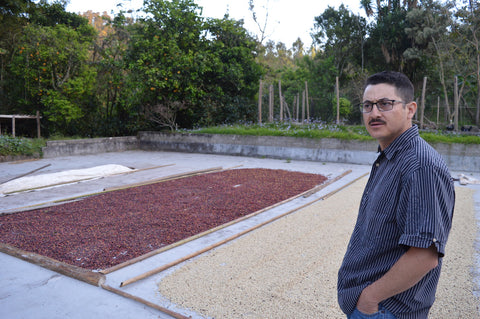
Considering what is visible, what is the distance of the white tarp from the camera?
5.96 metres

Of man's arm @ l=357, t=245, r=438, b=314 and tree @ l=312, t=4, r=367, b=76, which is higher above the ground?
tree @ l=312, t=4, r=367, b=76

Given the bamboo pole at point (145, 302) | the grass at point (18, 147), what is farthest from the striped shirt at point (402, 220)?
the grass at point (18, 147)

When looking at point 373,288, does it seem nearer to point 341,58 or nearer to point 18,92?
point 18,92

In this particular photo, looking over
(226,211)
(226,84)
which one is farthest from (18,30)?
(226,211)

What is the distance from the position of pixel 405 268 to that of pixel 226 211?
3787 mm

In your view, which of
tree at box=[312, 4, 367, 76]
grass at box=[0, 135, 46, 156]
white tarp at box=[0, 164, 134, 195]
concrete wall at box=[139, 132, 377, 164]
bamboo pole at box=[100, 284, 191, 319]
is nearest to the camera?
bamboo pole at box=[100, 284, 191, 319]

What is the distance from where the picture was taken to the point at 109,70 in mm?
13148

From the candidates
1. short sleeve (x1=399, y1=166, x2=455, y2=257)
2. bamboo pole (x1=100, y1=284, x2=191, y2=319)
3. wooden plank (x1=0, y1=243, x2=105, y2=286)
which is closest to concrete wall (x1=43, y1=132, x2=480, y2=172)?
wooden plank (x1=0, y1=243, x2=105, y2=286)

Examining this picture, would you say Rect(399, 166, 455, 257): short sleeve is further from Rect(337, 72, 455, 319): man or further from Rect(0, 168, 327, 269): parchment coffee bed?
Rect(0, 168, 327, 269): parchment coffee bed

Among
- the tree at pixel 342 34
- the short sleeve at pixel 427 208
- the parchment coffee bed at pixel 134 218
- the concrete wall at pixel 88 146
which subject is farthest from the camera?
the tree at pixel 342 34

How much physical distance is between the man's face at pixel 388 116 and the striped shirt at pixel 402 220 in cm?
3

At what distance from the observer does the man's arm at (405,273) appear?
3.34ft

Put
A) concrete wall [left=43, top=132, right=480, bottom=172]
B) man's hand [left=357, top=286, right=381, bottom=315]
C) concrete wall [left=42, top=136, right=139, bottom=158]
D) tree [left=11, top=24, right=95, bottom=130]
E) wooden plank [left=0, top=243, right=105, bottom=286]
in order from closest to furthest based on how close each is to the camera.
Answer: man's hand [left=357, top=286, right=381, bottom=315] → wooden plank [left=0, top=243, right=105, bottom=286] → concrete wall [left=43, top=132, right=480, bottom=172] → concrete wall [left=42, top=136, right=139, bottom=158] → tree [left=11, top=24, right=95, bottom=130]

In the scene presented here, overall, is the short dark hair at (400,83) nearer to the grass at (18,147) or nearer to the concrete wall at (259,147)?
the concrete wall at (259,147)
